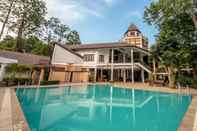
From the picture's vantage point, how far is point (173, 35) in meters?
21.9

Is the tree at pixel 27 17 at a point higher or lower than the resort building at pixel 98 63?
higher

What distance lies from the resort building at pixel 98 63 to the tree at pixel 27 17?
8918 millimetres

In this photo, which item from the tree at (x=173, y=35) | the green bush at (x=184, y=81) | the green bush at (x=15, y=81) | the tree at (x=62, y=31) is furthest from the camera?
the tree at (x=62, y=31)

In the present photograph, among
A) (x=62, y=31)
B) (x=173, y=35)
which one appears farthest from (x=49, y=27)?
(x=173, y=35)

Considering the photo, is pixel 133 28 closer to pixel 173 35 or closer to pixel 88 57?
pixel 88 57

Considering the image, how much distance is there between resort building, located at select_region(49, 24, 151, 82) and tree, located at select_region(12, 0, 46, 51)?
8.92 metres

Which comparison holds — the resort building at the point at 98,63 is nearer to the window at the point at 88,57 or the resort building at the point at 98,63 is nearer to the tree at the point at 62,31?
the window at the point at 88,57

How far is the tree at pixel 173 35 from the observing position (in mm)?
20422

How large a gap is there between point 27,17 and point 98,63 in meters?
17.2

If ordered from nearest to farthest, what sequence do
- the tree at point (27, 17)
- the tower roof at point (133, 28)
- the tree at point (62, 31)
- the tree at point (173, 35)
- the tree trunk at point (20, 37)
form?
the tree at point (173, 35) → the tree at point (27, 17) → the tree trunk at point (20, 37) → the tree at point (62, 31) → the tower roof at point (133, 28)

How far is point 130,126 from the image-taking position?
22.2ft

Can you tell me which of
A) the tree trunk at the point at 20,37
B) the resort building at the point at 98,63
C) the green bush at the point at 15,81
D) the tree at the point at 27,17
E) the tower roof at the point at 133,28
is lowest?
the green bush at the point at 15,81

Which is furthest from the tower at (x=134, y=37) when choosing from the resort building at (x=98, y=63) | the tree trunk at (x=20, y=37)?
the tree trunk at (x=20, y=37)

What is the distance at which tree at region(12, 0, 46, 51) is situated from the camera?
33.2m
